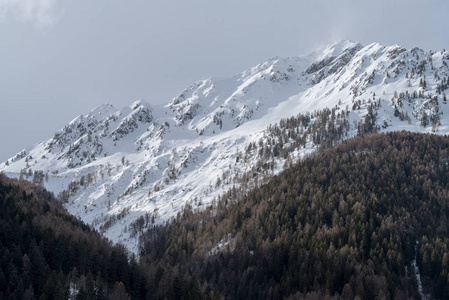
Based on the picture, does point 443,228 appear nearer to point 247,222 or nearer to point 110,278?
point 247,222

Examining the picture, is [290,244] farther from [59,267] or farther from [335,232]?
[59,267]

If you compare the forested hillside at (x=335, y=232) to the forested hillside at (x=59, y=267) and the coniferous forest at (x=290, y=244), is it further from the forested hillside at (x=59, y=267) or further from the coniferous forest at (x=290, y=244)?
the forested hillside at (x=59, y=267)

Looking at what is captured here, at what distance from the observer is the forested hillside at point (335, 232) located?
97438 mm

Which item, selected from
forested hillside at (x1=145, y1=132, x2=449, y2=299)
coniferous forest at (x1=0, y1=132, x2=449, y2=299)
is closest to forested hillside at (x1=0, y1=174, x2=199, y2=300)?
coniferous forest at (x1=0, y1=132, x2=449, y2=299)

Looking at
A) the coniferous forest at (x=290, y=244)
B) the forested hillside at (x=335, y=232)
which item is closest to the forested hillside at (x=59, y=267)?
the coniferous forest at (x=290, y=244)

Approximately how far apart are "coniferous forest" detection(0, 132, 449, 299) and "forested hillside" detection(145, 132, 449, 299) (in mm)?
510

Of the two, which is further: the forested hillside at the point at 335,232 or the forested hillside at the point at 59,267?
the forested hillside at the point at 335,232

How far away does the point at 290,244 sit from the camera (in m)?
118

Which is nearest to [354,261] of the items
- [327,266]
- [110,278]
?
[327,266]

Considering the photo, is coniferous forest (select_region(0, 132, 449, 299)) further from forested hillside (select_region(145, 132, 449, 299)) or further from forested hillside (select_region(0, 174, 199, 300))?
forested hillside (select_region(145, 132, 449, 299))

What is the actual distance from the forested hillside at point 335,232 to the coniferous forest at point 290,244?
→ 510 mm

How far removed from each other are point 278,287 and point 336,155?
356ft

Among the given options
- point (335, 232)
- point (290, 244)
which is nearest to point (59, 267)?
point (290, 244)

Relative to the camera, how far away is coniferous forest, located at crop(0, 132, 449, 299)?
8712cm
